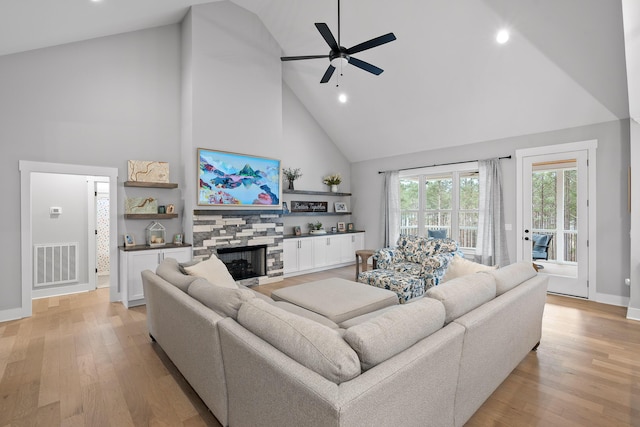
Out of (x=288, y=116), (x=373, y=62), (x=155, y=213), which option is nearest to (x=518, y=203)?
(x=373, y=62)

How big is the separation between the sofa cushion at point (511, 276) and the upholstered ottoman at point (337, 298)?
103cm

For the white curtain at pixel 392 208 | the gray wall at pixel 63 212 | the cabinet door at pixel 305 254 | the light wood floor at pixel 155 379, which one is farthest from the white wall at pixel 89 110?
the white curtain at pixel 392 208

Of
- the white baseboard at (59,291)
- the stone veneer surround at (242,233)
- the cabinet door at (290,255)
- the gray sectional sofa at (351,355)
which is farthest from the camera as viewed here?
the cabinet door at (290,255)

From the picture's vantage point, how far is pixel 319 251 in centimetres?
666

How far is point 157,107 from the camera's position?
16.0 ft

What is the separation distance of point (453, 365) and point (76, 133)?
5.23 m

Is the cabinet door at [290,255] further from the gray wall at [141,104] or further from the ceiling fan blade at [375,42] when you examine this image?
the ceiling fan blade at [375,42]

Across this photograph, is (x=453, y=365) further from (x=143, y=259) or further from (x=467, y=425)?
(x=143, y=259)

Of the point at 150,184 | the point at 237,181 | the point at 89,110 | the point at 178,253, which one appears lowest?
the point at 178,253

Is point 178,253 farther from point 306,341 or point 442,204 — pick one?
point 442,204

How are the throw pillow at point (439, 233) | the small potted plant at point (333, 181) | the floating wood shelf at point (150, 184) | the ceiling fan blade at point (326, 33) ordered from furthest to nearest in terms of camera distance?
the small potted plant at point (333, 181) → the throw pillow at point (439, 233) → the floating wood shelf at point (150, 184) → the ceiling fan blade at point (326, 33)

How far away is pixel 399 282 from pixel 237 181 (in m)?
3.17

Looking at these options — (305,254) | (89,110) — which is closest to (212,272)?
(89,110)

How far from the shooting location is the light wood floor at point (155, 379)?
2.00 metres
